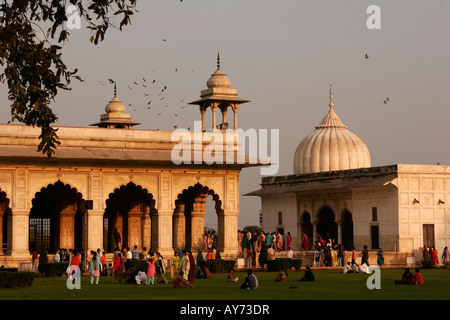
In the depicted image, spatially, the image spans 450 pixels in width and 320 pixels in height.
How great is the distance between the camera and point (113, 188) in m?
35.1

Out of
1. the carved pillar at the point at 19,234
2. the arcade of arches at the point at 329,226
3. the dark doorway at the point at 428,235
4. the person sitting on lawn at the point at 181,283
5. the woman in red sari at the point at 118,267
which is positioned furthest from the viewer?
the arcade of arches at the point at 329,226

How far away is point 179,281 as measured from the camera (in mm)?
23688

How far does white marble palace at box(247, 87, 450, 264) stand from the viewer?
46.0 meters

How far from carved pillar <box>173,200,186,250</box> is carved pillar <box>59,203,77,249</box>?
450 cm

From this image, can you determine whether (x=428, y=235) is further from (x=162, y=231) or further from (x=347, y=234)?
(x=162, y=231)

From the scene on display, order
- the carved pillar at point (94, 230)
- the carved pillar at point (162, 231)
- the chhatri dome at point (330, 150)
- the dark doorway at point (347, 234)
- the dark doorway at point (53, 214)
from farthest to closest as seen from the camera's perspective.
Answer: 1. the chhatri dome at point (330, 150)
2. the dark doorway at point (347, 234)
3. the dark doorway at point (53, 214)
4. the carved pillar at point (162, 231)
5. the carved pillar at point (94, 230)

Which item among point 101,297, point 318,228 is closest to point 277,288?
point 101,297

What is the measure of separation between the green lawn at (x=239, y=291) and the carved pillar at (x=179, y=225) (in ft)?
41.4

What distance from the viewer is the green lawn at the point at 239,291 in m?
20.3

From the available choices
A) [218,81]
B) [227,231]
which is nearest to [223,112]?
[218,81]

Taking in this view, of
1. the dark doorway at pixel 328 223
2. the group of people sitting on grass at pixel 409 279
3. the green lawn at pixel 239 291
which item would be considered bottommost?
the green lawn at pixel 239 291

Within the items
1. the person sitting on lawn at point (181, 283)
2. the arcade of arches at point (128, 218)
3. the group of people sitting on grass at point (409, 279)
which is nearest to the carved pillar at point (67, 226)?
the arcade of arches at point (128, 218)

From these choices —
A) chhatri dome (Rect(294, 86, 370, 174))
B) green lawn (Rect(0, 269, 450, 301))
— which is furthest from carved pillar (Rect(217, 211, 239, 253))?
chhatri dome (Rect(294, 86, 370, 174))

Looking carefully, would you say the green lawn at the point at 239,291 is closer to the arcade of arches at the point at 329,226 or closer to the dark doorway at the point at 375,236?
the dark doorway at the point at 375,236
